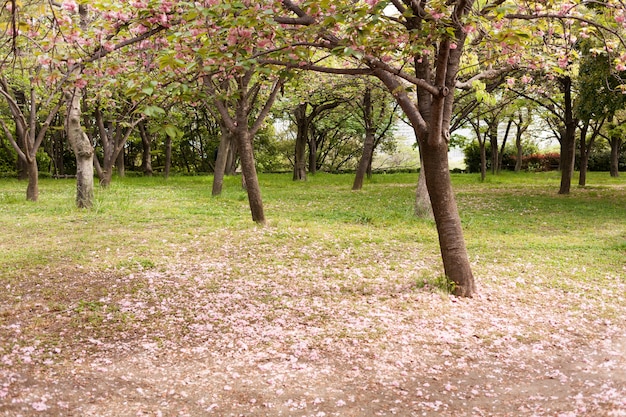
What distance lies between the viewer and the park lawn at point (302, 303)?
192 inches

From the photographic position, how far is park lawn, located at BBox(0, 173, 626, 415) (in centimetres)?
488

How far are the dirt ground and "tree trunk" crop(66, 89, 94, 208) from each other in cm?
679

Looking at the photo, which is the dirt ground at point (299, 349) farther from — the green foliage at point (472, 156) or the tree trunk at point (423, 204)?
the green foliage at point (472, 156)

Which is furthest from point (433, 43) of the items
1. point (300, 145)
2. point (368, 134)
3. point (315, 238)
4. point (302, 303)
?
point (300, 145)

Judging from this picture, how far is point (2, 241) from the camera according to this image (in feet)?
32.9

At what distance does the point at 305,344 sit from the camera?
568cm

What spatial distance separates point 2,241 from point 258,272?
197 inches

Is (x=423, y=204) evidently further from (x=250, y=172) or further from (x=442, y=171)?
(x=442, y=171)

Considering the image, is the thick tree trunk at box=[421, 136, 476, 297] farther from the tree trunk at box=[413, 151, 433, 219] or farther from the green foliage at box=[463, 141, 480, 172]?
the green foliage at box=[463, 141, 480, 172]

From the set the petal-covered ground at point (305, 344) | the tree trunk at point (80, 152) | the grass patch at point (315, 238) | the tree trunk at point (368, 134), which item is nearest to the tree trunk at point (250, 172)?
the grass patch at point (315, 238)

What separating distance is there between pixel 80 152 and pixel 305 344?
10.3 metres

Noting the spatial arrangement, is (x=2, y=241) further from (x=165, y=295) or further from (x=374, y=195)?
(x=374, y=195)

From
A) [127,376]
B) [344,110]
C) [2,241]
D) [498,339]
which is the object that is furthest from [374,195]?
[127,376]

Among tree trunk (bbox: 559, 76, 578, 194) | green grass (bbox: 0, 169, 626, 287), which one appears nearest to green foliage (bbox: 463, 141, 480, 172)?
tree trunk (bbox: 559, 76, 578, 194)
